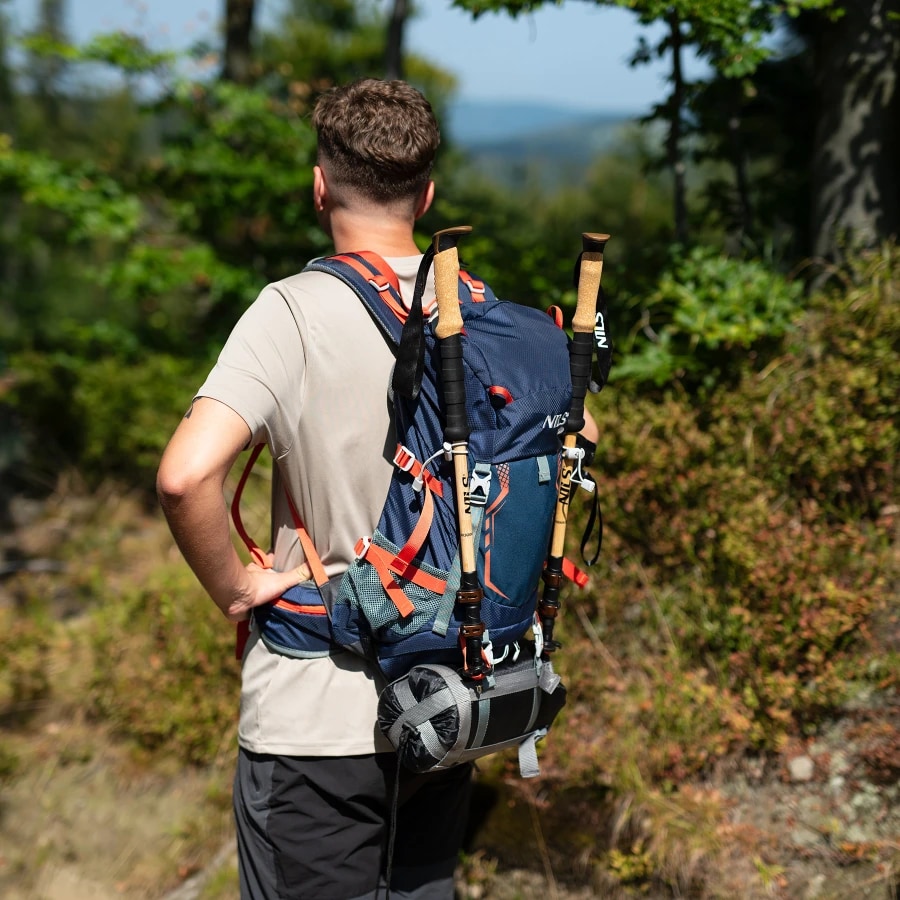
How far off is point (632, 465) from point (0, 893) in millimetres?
3021

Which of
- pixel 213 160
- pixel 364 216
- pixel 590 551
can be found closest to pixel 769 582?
pixel 590 551

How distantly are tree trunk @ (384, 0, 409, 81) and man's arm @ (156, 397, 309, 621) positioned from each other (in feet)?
18.7

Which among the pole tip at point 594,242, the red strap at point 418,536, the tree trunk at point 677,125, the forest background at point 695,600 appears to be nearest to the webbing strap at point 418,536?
the red strap at point 418,536

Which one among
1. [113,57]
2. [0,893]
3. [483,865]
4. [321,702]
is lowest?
[0,893]

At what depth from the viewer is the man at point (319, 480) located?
65.6 inches

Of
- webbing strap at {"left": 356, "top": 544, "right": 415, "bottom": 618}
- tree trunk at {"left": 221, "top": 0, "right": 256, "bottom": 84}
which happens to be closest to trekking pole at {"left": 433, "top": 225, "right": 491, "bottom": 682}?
webbing strap at {"left": 356, "top": 544, "right": 415, "bottom": 618}

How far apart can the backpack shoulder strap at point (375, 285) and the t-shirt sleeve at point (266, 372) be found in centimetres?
12

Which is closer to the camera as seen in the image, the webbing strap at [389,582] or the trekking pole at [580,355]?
the webbing strap at [389,582]

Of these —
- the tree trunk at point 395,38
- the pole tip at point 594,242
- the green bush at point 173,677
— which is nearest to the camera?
the pole tip at point 594,242

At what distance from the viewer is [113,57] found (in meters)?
6.31

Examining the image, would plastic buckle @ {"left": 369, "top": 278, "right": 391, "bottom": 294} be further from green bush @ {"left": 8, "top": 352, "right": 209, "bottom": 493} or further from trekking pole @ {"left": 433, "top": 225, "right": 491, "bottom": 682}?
green bush @ {"left": 8, "top": 352, "right": 209, "bottom": 493}

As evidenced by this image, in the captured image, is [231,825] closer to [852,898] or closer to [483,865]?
[483,865]

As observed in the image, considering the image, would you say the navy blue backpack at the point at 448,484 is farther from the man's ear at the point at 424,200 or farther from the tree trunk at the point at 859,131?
the tree trunk at the point at 859,131

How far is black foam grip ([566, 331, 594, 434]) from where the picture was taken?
1.83 meters
